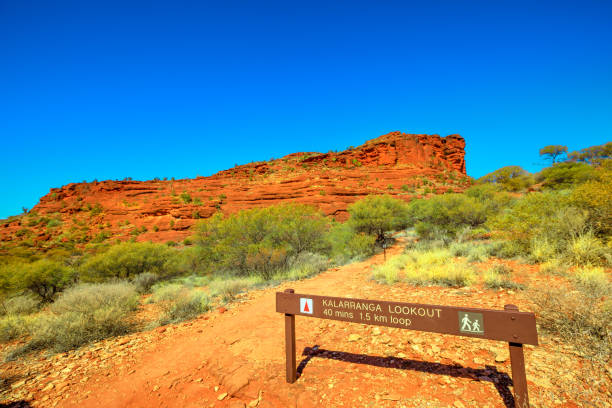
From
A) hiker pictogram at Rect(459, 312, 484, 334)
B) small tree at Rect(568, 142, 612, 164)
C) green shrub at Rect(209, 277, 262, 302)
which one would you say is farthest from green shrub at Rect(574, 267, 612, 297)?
small tree at Rect(568, 142, 612, 164)

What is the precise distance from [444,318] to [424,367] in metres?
1.27

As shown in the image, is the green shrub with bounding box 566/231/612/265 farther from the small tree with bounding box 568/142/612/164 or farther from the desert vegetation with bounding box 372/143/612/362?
the small tree with bounding box 568/142/612/164

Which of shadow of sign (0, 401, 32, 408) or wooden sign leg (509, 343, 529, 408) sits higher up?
wooden sign leg (509, 343, 529, 408)

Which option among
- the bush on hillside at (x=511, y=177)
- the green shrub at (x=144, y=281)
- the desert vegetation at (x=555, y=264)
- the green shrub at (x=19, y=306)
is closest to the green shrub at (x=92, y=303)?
the green shrub at (x=19, y=306)

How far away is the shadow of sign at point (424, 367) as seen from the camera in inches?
104

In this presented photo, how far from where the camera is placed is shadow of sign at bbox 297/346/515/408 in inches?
104

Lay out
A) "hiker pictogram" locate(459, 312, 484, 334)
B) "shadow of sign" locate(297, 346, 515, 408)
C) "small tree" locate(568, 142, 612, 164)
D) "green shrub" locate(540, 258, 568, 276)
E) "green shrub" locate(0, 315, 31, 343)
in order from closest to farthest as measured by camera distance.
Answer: "hiker pictogram" locate(459, 312, 484, 334), "shadow of sign" locate(297, 346, 515, 408), "green shrub" locate(540, 258, 568, 276), "green shrub" locate(0, 315, 31, 343), "small tree" locate(568, 142, 612, 164)

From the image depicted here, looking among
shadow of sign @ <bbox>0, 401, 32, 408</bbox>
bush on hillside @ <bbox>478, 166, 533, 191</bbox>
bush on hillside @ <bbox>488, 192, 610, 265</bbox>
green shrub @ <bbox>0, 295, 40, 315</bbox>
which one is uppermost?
bush on hillside @ <bbox>478, 166, 533, 191</bbox>

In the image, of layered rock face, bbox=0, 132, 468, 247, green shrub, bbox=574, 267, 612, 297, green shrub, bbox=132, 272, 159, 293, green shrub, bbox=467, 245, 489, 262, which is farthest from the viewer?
layered rock face, bbox=0, 132, 468, 247

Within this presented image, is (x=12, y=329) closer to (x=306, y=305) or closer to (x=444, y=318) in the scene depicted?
(x=306, y=305)

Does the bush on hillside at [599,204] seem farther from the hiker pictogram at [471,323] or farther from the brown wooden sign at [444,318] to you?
the hiker pictogram at [471,323]

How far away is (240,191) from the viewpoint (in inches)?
1387

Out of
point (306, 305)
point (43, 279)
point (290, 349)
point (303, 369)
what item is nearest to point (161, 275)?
point (43, 279)

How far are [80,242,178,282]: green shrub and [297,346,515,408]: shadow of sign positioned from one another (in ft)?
35.0
